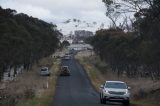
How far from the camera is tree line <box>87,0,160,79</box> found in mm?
40312

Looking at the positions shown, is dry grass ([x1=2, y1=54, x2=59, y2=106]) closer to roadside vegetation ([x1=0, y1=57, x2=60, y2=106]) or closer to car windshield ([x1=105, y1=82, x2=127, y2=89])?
roadside vegetation ([x1=0, y1=57, x2=60, y2=106])

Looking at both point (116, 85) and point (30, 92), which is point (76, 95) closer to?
point (30, 92)

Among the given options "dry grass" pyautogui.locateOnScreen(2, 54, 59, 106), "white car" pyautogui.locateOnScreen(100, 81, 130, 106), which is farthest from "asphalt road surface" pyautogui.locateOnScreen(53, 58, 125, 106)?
"dry grass" pyautogui.locateOnScreen(2, 54, 59, 106)

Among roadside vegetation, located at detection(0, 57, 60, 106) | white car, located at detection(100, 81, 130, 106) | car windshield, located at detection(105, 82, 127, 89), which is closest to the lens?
roadside vegetation, located at detection(0, 57, 60, 106)

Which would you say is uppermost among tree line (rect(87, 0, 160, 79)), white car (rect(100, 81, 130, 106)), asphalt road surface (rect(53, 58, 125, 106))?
tree line (rect(87, 0, 160, 79))

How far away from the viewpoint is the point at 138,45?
273ft

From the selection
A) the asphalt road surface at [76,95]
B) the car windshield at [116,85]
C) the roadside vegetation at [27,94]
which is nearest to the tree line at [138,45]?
the car windshield at [116,85]

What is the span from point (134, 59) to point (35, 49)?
70.0 ft

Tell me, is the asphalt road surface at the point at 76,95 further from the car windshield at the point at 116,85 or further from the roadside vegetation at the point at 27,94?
the car windshield at the point at 116,85

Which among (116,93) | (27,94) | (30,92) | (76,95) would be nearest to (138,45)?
(76,95)

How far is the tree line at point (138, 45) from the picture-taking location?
1587 inches

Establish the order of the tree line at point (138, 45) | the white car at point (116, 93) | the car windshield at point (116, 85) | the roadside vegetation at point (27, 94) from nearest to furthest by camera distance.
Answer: the roadside vegetation at point (27, 94) < the white car at point (116, 93) < the car windshield at point (116, 85) < the tree line at point (138, 45)

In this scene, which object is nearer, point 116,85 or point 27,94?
point 116,85

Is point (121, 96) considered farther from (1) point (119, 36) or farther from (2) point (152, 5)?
(1) point (119, 36)
